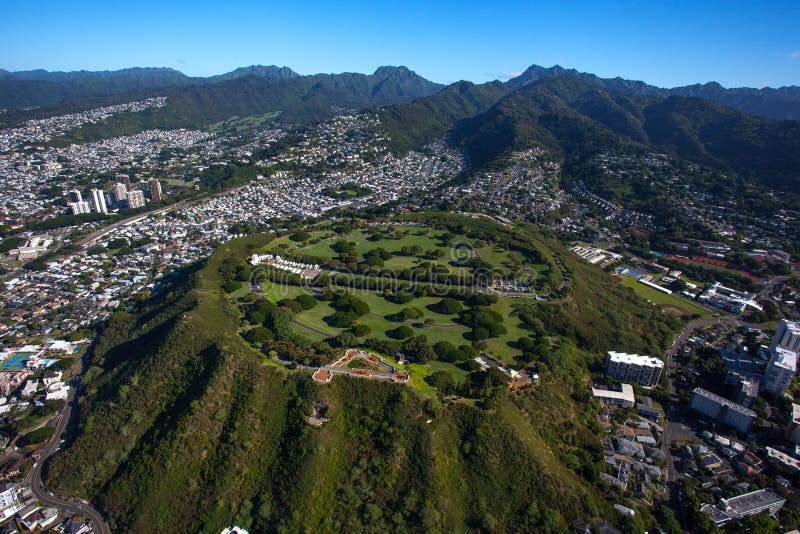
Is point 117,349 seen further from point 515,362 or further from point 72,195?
point 72,195

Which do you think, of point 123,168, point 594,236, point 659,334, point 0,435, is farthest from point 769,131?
point 123,168

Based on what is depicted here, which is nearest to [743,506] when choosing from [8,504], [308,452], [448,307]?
[448,307]

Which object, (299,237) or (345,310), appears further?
(299,237)

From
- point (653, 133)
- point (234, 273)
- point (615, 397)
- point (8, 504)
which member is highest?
point (653, 133)

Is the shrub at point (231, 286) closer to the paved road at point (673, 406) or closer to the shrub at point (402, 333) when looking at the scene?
the shrub at point (402, 333)

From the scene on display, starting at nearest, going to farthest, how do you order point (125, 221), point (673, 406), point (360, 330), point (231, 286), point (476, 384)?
point (476, 384)
point (673, 406)
point (360, 330)
point (231, 286)
point (125, 221)

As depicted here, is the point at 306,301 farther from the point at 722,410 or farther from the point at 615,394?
the point at 722,410
